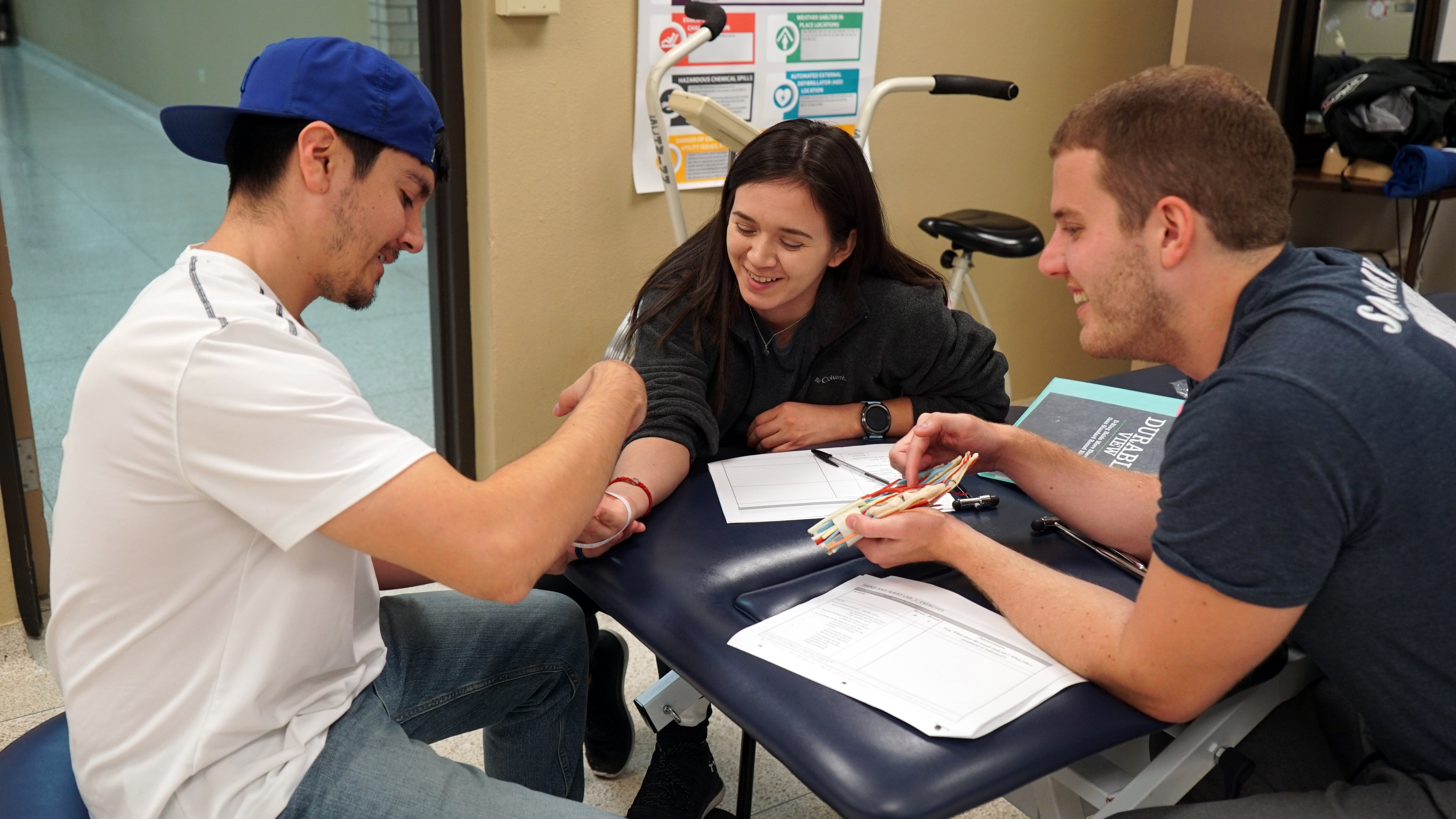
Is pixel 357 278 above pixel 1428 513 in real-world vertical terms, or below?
→ above

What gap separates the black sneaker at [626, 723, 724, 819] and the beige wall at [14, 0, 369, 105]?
5.73ft

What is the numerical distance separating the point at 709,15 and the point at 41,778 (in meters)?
1.82

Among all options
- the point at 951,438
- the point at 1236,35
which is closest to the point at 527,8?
the point at 951,438

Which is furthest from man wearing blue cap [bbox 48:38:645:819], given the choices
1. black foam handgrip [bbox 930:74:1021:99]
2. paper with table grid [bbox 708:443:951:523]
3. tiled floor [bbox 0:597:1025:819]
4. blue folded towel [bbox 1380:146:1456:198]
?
blue folded towel [bbox 1380:146:1456:198]

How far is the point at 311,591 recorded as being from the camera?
1079mm

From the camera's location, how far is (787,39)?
2.78m

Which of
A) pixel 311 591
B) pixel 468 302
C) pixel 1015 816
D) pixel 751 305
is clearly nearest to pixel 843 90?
pixel 468 302

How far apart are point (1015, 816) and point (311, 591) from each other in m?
1.34

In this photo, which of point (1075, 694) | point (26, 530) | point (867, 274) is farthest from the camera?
point (26, 530)

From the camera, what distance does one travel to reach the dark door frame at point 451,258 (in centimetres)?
238

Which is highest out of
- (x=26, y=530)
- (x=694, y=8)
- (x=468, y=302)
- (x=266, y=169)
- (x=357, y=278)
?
(x=694, y=8)

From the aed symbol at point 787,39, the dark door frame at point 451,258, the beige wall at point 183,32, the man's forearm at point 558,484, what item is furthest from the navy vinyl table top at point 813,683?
the beige wall at point 183,32

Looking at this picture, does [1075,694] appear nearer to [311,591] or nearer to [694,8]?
[311,591]

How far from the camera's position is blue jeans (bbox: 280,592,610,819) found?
42.8 inches
